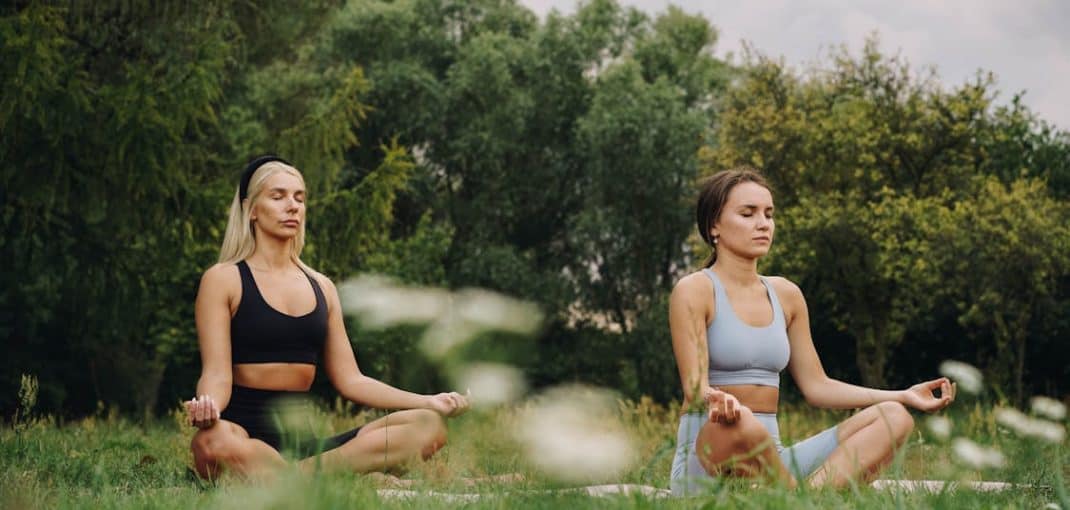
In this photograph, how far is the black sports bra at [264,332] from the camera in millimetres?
4426

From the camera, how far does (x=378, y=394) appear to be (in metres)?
4.49

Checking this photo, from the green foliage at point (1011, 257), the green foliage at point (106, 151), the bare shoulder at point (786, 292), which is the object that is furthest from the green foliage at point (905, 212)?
the bare shoulder at point (786, 292)

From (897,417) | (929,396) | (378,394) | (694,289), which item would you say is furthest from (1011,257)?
(378,394)

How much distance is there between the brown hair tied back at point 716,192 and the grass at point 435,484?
0.79 metres

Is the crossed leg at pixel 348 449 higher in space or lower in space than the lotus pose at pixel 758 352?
lower

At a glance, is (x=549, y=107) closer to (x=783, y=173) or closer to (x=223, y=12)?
(x=783, y=173)

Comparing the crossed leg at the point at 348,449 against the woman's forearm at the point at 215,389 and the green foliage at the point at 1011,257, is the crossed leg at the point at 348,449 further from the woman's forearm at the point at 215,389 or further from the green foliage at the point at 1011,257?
the green foliage at the point at 1011,257

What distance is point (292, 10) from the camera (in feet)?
51.2

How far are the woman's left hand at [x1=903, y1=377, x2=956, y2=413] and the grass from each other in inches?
7.5

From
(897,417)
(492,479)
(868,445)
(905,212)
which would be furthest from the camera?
(905,212)

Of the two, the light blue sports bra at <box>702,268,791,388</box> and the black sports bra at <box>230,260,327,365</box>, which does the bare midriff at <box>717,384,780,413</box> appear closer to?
the light blue sports bra at <box>702,268,791,388</box>

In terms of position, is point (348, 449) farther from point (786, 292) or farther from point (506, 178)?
point (506, 178)

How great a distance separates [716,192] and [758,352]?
0.66 m

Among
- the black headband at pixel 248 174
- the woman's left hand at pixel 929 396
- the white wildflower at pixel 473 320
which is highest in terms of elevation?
the black headband at pixel 248 174
